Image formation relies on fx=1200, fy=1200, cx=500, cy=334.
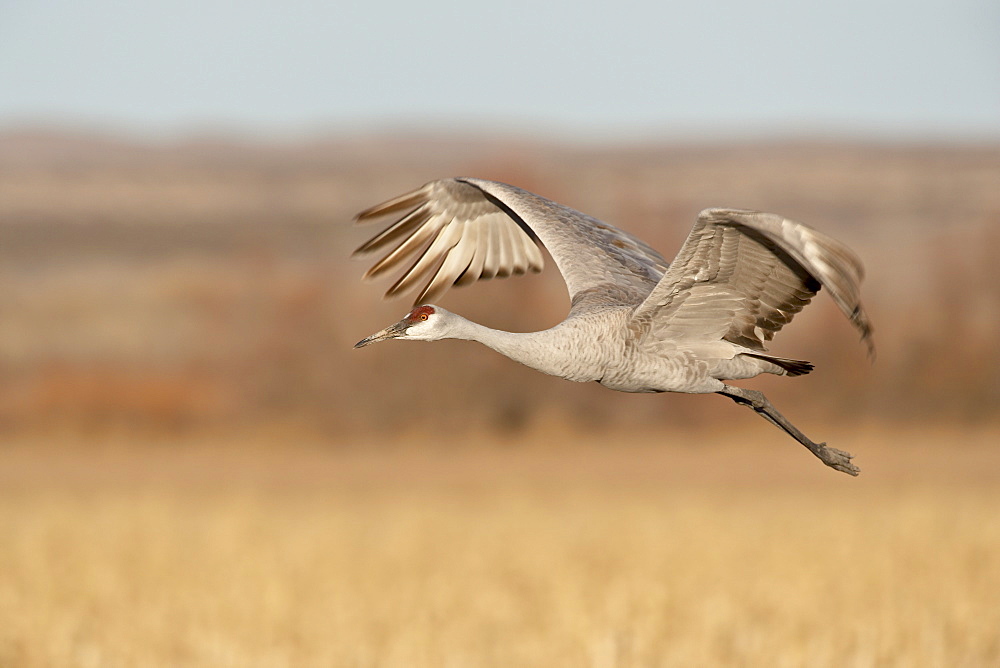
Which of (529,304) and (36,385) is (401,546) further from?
(36,385)

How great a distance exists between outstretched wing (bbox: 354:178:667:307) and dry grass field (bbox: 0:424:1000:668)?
5.86 meters

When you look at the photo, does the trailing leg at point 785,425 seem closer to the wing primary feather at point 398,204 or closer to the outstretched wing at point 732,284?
the outstretched wing at point 732,284

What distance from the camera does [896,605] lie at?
1549 centimetres

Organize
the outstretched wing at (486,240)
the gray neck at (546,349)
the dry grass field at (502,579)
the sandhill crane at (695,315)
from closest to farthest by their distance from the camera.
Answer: the sandhill crane at (695,315) < the gray neck at (546,349) < the outstretched wing at (486,240) < the dry grass field at (502,579)

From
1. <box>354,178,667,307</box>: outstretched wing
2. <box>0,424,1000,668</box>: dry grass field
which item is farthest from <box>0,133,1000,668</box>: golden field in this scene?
<box>354,178,667,307</box>: outstretched wing

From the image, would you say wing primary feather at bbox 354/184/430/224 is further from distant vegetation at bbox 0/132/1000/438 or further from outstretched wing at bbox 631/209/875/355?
distant vegetation at bbox 0/132/1000/438

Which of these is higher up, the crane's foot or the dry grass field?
the crane's foot

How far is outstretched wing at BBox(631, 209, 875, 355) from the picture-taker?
640cm

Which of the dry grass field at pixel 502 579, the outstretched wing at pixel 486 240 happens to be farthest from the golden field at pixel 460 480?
the outstretched wing at pixel 486 240

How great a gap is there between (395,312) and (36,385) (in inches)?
599

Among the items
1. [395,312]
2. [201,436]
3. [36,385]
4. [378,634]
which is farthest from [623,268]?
[36,385]

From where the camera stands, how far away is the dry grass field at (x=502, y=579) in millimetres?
13977

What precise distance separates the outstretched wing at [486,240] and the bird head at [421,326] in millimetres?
1323

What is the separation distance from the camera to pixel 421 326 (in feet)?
23.3
